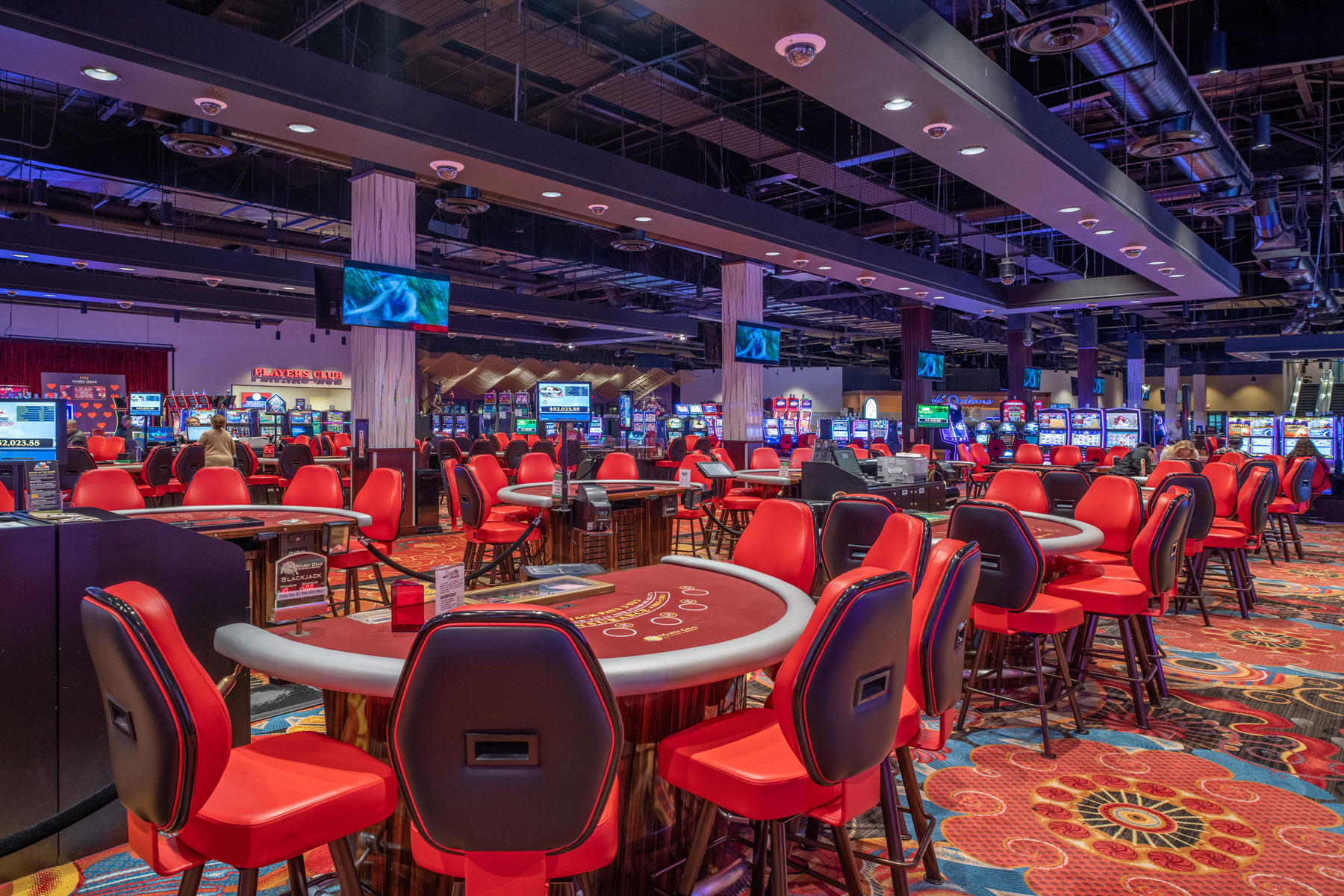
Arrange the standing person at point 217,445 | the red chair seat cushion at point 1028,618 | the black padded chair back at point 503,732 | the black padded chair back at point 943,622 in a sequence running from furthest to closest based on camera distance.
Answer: the standing person at point 217,445, the red chair seat cushion at point 1028,618, the black padded chair back at point 943,622, the black padded chair back at point 503,732

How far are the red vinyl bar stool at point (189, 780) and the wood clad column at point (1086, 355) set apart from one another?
17348 mm

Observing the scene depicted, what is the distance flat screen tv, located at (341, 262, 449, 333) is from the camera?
7406 millimetres

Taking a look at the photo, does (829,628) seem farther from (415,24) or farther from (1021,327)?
(1021,327)

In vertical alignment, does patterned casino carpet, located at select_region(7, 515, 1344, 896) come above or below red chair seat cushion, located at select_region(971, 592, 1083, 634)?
below

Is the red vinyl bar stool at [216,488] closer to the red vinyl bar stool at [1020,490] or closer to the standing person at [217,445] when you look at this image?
the standing person at [217,445]

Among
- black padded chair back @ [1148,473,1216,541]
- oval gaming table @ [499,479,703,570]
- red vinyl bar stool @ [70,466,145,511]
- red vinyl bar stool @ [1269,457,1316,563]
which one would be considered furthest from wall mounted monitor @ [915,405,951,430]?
red vinyl bar stool @ [70,466,145,511]

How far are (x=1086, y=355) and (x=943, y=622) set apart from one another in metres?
17.3

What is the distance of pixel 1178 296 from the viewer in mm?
12414

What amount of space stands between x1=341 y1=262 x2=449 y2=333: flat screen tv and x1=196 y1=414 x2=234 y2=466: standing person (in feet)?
6.06

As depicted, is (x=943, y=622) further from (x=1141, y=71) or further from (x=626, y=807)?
(x=1141, y=71)

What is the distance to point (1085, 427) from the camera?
44.7 feet

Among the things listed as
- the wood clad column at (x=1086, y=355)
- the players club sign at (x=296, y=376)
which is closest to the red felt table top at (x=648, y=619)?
the wood clad column at (x=1086, y=355)

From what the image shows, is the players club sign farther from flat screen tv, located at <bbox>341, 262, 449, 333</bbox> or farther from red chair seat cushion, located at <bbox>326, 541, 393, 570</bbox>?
red chair seat cushion, located at <bbox>326, 541, 393, 570</bbox>

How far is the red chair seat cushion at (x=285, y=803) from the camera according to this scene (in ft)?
4.81
